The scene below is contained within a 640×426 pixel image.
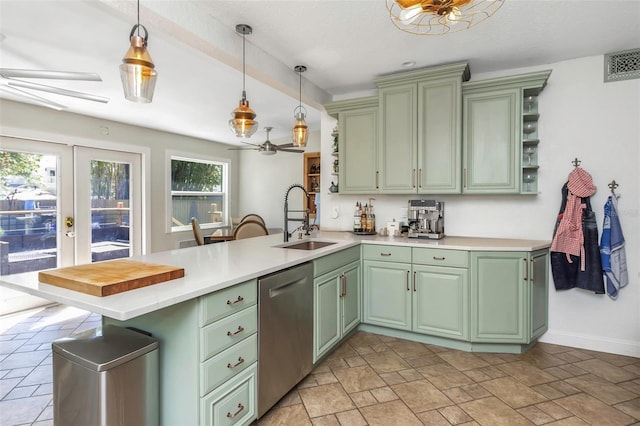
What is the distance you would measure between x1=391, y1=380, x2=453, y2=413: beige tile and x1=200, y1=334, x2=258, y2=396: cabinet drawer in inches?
40.6

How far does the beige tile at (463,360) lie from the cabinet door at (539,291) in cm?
52

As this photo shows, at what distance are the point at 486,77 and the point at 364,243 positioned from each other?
77.2 inches

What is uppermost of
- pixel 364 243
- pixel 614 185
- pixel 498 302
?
pixel 614 185

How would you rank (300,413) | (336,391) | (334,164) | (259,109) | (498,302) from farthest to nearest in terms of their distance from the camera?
1. (259,109)
2. (334,164)
3. (498,302)
4. (336,391)
5. (300,413)

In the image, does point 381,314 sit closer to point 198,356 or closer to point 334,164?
point 334,164

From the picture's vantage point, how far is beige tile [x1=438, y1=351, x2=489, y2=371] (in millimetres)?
2529

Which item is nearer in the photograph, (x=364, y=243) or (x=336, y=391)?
(x=336, y=391)

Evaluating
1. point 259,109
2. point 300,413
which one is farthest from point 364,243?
point 259,109

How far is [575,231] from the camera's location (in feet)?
8.97

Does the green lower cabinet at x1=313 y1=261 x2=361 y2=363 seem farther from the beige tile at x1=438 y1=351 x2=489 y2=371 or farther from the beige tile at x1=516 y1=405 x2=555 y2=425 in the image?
the beige tile at x1=516 y1=405 x2=555 y2=425

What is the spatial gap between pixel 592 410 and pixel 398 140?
2408 mm

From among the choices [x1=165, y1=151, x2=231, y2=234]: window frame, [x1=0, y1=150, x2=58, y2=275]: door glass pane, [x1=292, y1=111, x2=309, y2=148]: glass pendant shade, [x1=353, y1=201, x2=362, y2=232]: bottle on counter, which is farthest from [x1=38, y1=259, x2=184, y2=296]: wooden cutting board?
[x1=165, y1=151, x2=231, y2=234]: window frame

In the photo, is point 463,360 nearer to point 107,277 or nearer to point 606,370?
point 606,370

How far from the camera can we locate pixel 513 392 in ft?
7.14
